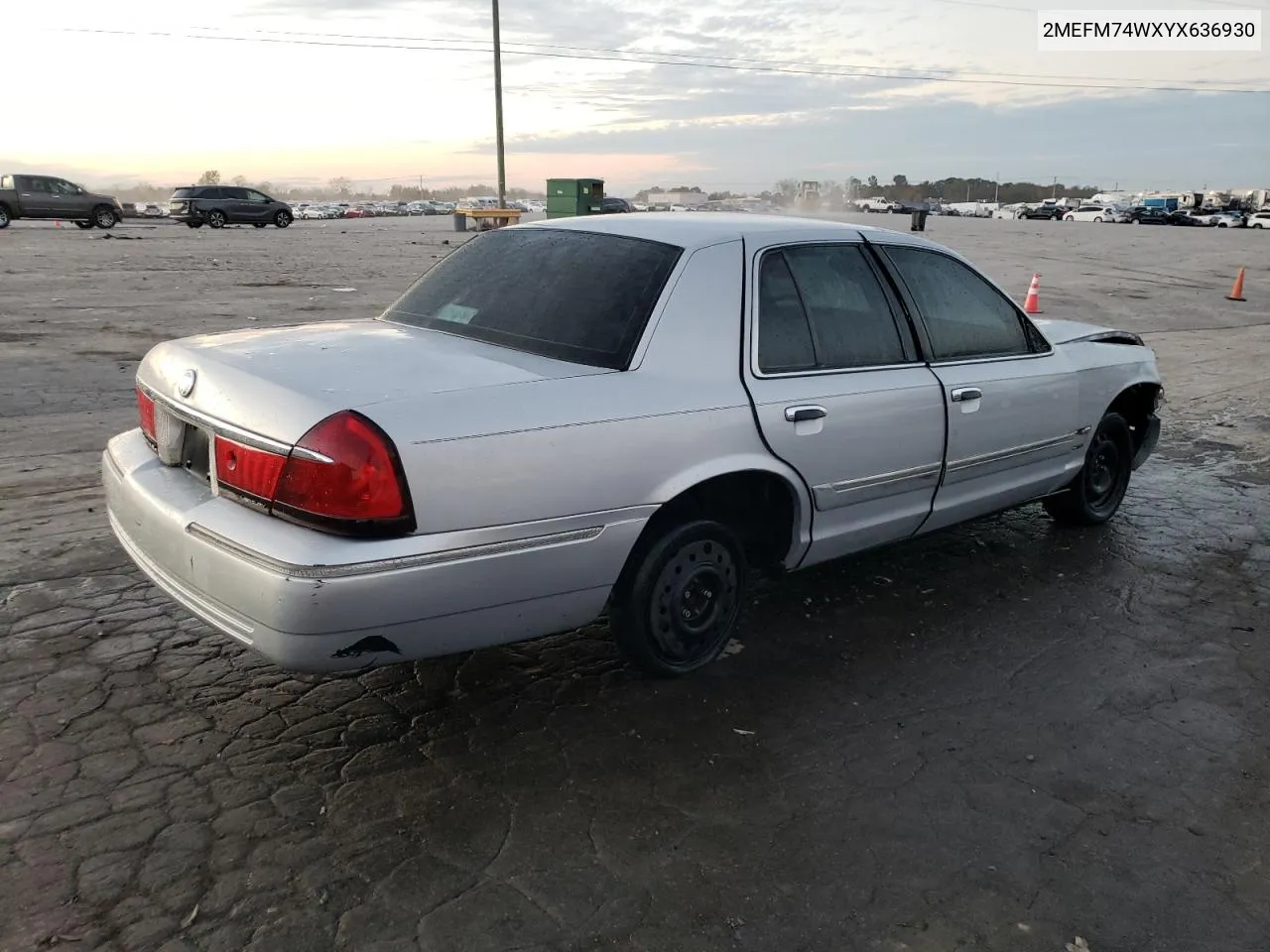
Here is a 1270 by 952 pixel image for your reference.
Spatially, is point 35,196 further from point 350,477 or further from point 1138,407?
point 350,477

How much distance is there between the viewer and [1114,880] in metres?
2.68

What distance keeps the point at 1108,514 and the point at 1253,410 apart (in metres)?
4.49

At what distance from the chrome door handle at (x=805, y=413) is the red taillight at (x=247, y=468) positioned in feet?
5.78

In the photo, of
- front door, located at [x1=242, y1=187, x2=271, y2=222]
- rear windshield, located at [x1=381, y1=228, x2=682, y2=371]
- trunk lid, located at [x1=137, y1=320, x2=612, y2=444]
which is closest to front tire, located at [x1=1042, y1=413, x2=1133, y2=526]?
rear windshield, located at [x1=381, y1=228, x2=682, y2=371]

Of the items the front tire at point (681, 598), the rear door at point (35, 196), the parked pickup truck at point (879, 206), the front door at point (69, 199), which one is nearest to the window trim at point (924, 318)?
the front tire at point (681, 598)

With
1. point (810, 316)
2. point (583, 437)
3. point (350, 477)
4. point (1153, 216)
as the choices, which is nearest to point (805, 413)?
point (810, 316)

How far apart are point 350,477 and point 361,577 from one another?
0.27m

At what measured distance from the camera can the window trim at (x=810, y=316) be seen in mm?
3654

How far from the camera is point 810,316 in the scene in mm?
3902

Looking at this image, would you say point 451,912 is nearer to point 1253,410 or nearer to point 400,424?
point 400,424

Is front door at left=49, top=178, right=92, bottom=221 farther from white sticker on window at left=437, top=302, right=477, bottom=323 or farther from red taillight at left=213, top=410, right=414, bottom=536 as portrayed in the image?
red taillight at left=213, top=410, right=414, bottom=536

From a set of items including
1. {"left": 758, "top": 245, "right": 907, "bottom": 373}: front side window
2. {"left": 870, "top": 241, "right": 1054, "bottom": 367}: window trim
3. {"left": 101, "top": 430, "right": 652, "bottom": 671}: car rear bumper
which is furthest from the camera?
{"left": 870, "top": 241, "right": 1054, "bottom": 367}: window trim

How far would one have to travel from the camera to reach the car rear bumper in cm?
272

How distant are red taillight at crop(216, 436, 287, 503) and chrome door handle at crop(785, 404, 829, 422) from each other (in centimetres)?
176
